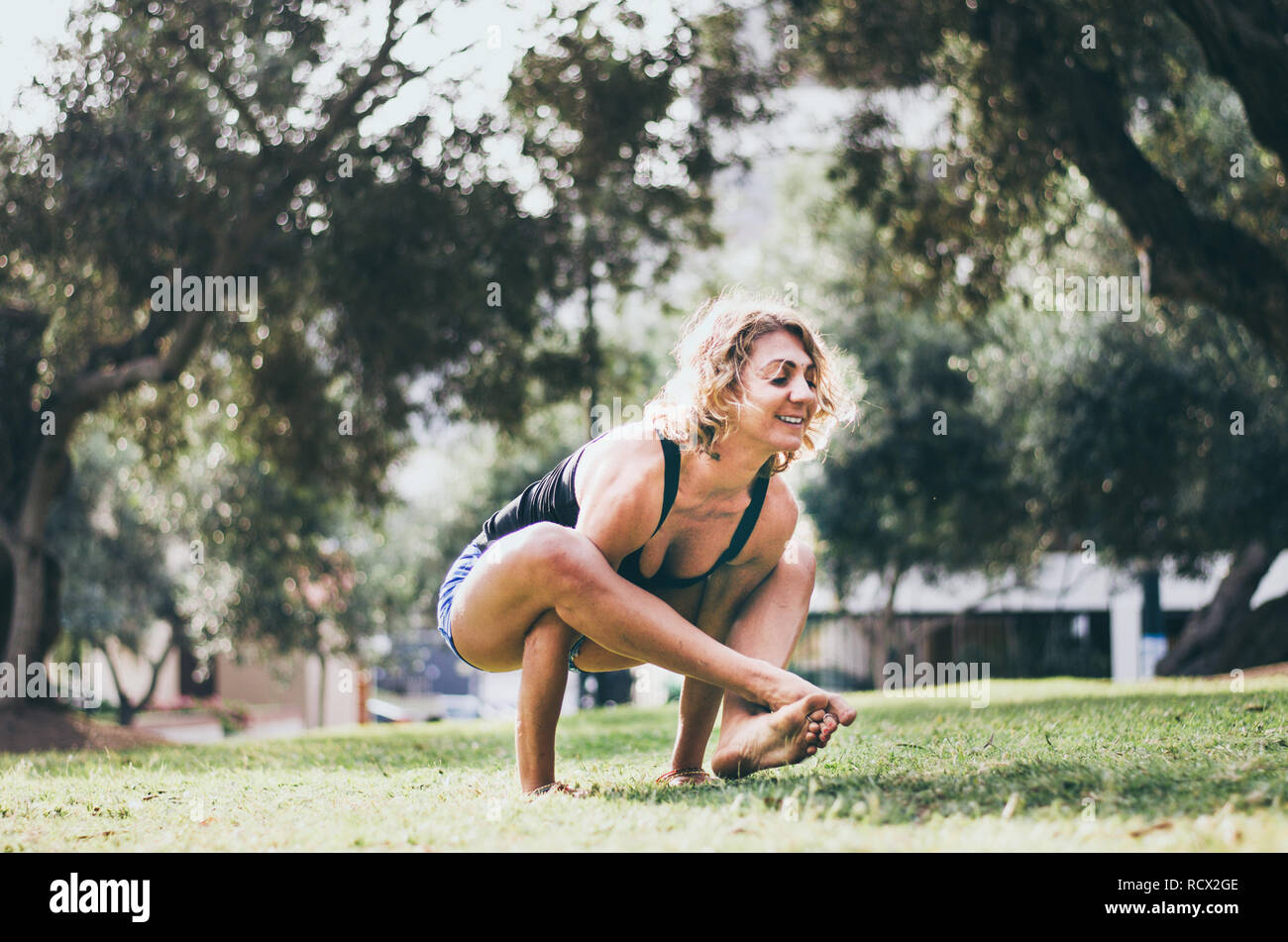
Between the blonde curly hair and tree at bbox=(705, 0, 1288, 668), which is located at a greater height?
tree at bbox=(705, 0, 1288, 668)

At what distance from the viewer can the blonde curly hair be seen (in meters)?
3.25

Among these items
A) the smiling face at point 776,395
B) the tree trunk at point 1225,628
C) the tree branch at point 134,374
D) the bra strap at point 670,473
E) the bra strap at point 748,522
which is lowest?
the tree trunk at point 1225,628

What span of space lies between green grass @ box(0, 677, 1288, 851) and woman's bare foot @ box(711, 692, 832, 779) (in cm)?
9

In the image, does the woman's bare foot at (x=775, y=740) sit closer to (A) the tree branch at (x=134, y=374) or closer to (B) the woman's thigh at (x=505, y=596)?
(B) the woman's thigh at (x=505, y=596)

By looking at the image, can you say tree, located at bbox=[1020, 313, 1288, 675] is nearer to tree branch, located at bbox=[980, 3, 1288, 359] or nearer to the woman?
tree branch, located at bbox=[980, 3, 1288, 359]

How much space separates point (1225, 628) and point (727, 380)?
1296cm

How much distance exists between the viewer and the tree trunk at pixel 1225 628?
1348 centimetres

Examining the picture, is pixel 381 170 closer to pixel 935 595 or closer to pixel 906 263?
pixel 906 263

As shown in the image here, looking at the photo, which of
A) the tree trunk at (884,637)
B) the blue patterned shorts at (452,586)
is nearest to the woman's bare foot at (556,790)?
the blue patterned shorts at (452,586)

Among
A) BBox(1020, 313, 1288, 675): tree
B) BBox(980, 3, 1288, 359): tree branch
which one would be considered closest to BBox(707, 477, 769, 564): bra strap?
BBox(980, 3, 1288, 359): tree branch

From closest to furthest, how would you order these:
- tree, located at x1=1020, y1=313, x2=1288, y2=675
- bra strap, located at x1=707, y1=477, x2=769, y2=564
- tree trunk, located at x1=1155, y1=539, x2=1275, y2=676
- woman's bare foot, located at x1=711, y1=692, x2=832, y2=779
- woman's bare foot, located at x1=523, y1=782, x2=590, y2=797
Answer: woman's bare foot, located at x1=711, y1=692, x2=832, y2=779
woman's bare foot, located at x1=523, y1=782, x2=590, y2=797
bra strap, located at x1=707, y1=477, x2=769, y2=564
tree trunk, located at x1=1155, y1=539, x2=1275, y2=676
tree, located at x1=1020, y1=313, x2=1288, y2=675

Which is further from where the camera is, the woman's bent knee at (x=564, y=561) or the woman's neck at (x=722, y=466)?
the woman's neck at (x=722, y=466)
